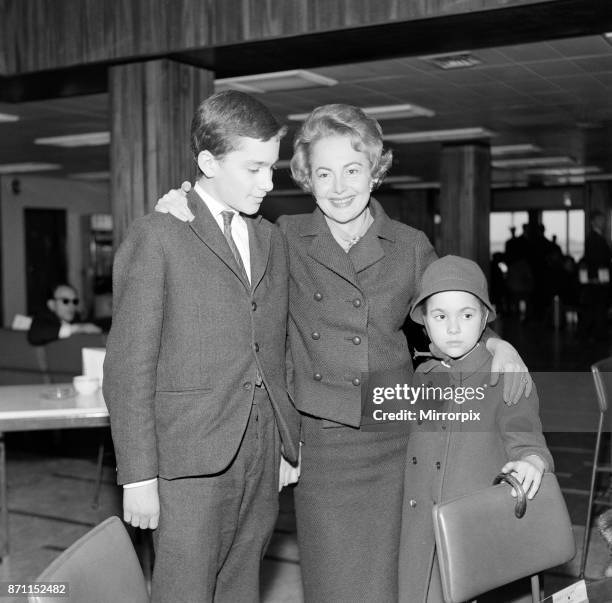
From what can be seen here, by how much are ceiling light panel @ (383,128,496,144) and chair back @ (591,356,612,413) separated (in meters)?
7.64

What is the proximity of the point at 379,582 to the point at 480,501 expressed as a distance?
0.63 meters

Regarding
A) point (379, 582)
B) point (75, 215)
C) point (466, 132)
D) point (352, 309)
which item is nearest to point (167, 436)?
point (352, 309)

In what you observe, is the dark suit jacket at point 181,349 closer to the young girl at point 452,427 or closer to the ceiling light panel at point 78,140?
the young girl at point 452,427

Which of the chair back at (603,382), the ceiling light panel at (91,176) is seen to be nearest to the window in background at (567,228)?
the ceiling light panel at (91,176)

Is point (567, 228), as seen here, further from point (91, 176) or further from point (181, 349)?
point (181, 349)

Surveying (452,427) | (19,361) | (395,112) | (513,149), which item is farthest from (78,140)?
(452,427)

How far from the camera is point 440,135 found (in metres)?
11.8

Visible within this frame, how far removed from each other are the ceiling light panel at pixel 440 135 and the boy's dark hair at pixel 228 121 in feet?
31.2

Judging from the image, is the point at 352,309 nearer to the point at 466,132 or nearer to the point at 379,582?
the point at 379,582

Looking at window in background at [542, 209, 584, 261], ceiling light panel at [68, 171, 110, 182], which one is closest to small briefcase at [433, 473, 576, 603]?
ceiling light panel at [68, 171, 110, 182]

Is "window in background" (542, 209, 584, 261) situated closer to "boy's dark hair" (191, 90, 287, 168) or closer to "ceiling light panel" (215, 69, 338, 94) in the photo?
"ceiling light panel" (215, 69, 338, 94)

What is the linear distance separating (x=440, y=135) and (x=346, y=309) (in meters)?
9.79

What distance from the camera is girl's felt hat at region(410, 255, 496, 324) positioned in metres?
2.29

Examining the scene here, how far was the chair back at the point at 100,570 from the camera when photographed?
1.54 meters
